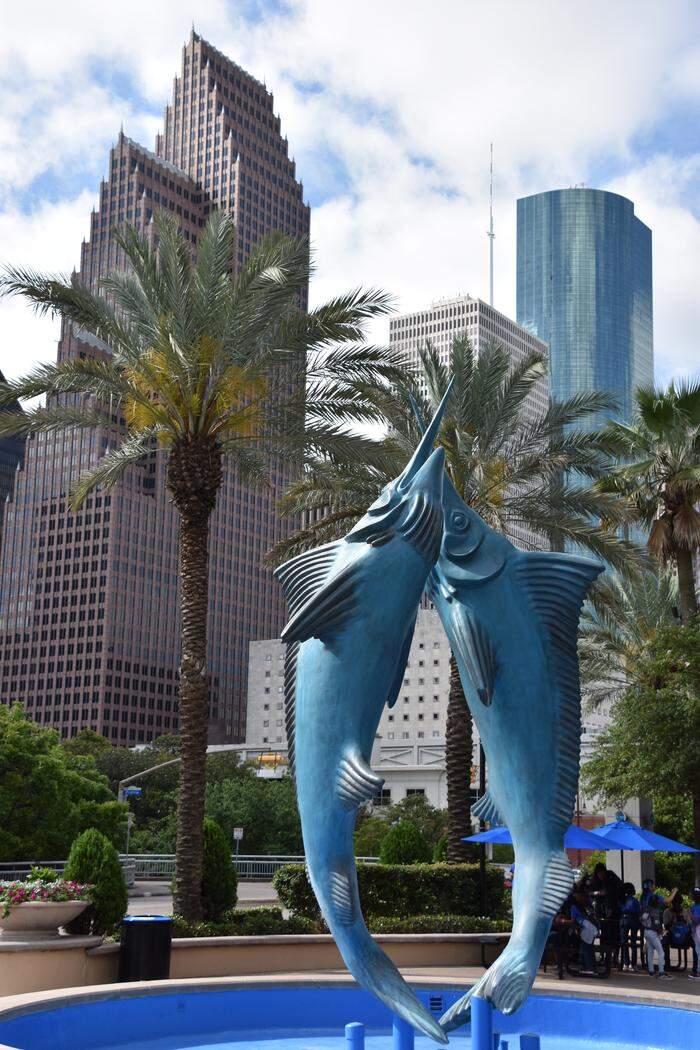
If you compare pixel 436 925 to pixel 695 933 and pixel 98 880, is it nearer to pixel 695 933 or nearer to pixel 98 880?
pixel 695 933

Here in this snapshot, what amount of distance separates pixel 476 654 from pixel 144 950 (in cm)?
697

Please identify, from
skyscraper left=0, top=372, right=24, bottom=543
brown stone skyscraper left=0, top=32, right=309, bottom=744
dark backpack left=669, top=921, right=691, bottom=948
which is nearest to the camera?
Result: dark backpack left=669, top=921, right=691, bottom=948

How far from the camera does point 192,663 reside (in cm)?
1948

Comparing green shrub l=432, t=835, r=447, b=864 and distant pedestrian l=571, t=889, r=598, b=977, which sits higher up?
green shrub l=432, t=835, r=447, b=864

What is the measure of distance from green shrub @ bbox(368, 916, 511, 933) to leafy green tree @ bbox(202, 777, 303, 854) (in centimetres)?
4135

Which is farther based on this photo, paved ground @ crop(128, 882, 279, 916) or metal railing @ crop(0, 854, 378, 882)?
metal railing @ crop(0, 854, 378, 882)

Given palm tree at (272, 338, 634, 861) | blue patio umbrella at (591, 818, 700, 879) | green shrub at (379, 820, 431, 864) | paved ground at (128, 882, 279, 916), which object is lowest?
paved ground at (128, 882, 279, 916)

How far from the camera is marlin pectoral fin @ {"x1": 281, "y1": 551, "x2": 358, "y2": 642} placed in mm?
9367

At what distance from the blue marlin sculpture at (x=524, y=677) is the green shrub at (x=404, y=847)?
1324 cm

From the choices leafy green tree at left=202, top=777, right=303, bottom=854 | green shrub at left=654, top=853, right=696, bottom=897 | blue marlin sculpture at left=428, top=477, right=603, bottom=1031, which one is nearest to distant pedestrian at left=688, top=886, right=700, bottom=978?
blue marlin sculpture at left=428, top=477, right=603, bottom=1031

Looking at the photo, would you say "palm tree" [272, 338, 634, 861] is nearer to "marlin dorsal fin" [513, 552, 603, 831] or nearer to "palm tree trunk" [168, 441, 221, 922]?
"palm tree trunk" [168, 441, 221, 922]

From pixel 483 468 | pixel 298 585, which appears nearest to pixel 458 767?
pixel 483 468

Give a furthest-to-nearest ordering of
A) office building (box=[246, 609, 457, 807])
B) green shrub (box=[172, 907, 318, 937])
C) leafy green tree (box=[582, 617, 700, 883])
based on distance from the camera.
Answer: office building (box=[246, 609, 457, 807]) < leafy green tree (box=[582, 617, 700, 883]) < green shrub (box=[172, 907, 318, 937])

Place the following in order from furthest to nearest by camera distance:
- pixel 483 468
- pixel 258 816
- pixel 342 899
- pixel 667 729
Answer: pixel 258 816, pixel 667 729, pixel 483 468, pixel 342 899
